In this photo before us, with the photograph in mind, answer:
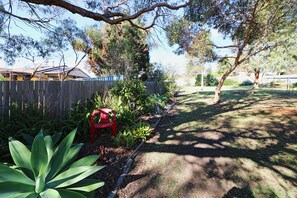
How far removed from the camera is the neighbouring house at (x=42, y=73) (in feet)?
43.1

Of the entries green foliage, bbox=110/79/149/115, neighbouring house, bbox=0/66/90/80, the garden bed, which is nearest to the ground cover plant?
the garden bed

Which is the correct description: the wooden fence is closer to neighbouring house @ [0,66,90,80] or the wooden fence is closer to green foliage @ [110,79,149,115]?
green foliage @ [110,79,149,115]

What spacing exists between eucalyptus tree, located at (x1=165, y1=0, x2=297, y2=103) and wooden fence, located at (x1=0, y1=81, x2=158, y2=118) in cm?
459

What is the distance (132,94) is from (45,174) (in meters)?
5.22

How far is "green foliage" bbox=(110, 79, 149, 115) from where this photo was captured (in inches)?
254

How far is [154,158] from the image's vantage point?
11.6 feet

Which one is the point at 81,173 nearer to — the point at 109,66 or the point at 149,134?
the point at 149,134

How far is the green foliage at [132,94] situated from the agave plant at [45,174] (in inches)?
183

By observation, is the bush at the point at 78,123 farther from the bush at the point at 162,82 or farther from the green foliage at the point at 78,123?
the bush at the point at 162,82

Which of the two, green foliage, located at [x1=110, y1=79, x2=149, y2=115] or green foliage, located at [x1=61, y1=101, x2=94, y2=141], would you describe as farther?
green foliage, located at [x1=110, y1=79, x2=149, y2=115]

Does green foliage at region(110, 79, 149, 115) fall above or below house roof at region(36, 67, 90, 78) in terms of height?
below

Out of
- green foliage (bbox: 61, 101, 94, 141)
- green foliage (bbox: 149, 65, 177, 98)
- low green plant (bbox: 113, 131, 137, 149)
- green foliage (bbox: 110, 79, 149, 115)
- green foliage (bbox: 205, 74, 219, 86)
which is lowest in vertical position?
low green plant (bbox: 113, 131, 137, 149)

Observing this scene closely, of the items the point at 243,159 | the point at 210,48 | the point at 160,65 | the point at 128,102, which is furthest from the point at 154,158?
the point at 160,65

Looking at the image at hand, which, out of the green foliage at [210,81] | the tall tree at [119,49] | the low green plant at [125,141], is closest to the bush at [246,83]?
the green foliage at [210,81]
